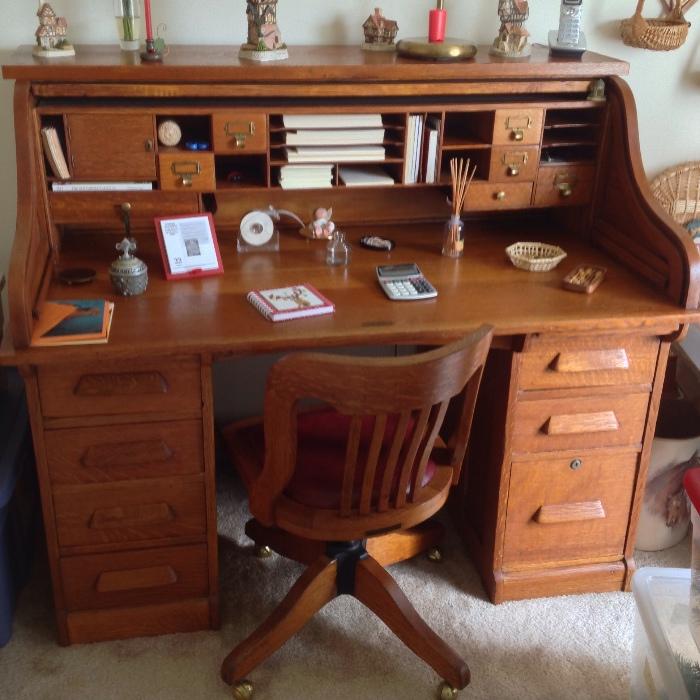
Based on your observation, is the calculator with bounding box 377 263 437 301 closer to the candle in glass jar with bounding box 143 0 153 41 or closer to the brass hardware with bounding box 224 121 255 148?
the brass hardware with bounding box 224 121 255 148

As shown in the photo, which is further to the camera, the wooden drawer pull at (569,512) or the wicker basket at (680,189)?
the wicker basket at (680,189)

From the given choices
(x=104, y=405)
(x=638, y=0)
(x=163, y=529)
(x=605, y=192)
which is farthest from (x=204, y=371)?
(x=638, y=0)

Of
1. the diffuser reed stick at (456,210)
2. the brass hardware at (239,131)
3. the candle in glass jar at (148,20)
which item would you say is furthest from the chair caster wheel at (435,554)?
the candle in glass jar at (148,20)

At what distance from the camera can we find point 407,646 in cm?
191

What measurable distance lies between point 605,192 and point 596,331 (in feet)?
1.55

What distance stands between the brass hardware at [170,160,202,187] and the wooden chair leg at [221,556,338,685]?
0.88 metres

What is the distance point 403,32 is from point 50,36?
0.85m

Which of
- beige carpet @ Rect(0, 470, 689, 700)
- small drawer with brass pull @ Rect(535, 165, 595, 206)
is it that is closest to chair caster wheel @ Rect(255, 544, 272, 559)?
beige carpet @ Rect(0, 470, 689, 700)

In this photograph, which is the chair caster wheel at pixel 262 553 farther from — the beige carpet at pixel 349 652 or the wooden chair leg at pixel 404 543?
the wooden chair leg at pixel 404 543

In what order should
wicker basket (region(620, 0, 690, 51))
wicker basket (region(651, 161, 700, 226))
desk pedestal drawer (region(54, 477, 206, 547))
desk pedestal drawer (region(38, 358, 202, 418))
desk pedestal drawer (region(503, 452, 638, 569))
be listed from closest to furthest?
desk pedestal drawer (region(38, 358, 202, 418)), desk pedestal drawer (region(54, 477, 206, 547)), desk pedestal drawer (region(503, 452, 638, 569)), wicker basket (region(620, 0, 690, 51)), wicker basket (region(651, 161, 700, 226))

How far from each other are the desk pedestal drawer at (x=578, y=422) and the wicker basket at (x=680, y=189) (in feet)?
2.48

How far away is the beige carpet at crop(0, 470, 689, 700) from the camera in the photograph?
1.88m

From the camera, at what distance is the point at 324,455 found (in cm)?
181

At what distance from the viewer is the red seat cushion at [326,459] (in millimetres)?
1714
